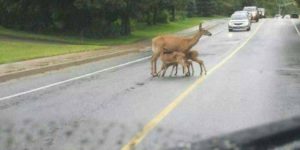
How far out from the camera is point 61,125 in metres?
8.87

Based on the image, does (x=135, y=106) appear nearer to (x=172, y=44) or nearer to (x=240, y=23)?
(x=172, y=44)

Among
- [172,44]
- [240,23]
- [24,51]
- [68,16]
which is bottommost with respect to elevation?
[240,23]

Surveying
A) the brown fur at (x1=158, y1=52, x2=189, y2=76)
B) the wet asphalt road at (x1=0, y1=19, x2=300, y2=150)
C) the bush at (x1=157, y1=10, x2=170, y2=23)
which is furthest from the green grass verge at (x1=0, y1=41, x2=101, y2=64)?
the bush at (x1=157, y1=10, x2=170, y2=23)

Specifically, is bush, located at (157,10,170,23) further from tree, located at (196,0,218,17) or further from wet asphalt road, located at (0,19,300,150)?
wet asphalt road, located at (0,19,300,150)

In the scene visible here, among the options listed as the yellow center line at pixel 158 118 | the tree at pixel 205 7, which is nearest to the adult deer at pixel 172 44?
the yellow center line at pixel 158 118

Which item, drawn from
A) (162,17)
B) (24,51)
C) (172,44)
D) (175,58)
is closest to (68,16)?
(24,51)

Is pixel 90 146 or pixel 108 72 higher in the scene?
pixel 90 146

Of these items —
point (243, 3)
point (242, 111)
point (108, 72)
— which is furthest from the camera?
point (243, 3)

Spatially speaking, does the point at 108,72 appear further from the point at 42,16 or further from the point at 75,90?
the point at 42,16

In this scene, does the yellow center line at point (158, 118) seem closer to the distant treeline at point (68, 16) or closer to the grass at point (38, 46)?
the grass at point (38, 46)

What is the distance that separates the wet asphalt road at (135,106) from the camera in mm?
7059

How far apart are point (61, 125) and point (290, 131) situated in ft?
25.0

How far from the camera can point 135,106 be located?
1140 cm

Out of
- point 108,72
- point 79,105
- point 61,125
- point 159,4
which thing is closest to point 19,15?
point 159,4
